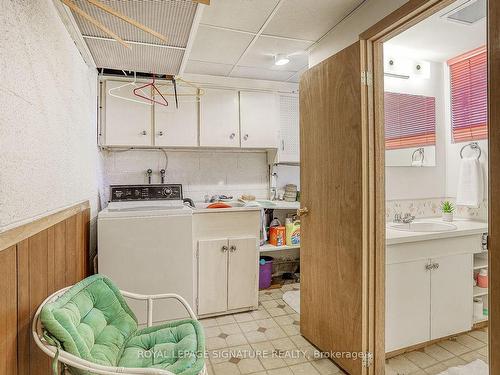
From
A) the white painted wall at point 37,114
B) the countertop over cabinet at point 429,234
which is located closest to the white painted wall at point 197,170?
the white painted wall at point 37,114

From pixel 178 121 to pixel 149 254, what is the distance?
137cm

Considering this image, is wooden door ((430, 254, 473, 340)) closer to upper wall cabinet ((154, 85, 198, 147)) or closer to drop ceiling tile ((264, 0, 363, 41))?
drop ceiling tile ((264, 0, 363, 41))

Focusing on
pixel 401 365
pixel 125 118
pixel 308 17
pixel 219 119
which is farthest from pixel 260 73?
pixel 401 365

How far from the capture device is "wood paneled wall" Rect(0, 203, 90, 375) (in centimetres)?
86

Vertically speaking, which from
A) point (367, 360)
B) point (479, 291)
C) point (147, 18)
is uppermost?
point (147, 18)

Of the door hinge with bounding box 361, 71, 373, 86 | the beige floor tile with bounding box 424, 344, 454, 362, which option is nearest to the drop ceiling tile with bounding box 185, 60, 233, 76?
the door hinge with bounding box 361, 71, 373, 86

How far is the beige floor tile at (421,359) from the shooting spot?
1928mm

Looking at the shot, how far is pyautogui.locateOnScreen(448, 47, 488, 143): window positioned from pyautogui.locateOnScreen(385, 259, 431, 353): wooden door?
4.36 ft

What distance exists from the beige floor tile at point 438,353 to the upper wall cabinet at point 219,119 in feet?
7.81

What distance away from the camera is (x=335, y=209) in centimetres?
188

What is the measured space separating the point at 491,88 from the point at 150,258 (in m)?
2.19

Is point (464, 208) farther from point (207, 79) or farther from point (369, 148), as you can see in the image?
point (207, 79)

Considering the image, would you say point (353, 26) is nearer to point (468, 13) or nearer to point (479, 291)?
point (468, 13)

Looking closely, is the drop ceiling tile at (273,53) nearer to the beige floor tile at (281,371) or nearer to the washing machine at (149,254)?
the washing machine at (149,254)
